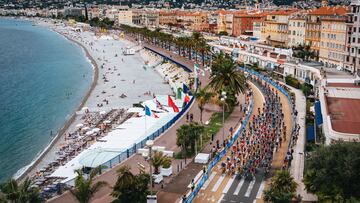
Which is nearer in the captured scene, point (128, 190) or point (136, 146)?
point (128, 190)

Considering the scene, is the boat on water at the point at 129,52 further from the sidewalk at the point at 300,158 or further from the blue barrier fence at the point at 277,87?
the sidewalk at the point at 300,158

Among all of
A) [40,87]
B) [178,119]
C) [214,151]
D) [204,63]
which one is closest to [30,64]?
[40,87]

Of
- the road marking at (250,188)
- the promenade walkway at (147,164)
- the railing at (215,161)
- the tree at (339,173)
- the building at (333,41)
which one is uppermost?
the building at (333,41)

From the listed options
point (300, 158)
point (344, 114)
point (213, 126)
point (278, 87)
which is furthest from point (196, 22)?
point (300, 158)

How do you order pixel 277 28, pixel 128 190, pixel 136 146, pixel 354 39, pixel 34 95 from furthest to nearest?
pixel 277 28, pixel 34 95, pixel 354 39, pixel 136 146, pixel 128 190

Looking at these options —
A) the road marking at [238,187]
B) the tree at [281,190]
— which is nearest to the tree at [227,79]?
the road marking at [238,187]

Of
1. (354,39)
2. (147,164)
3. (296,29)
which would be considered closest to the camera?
(147,164)

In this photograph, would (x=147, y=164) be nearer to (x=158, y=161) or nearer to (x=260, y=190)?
(x=158, y=161)
